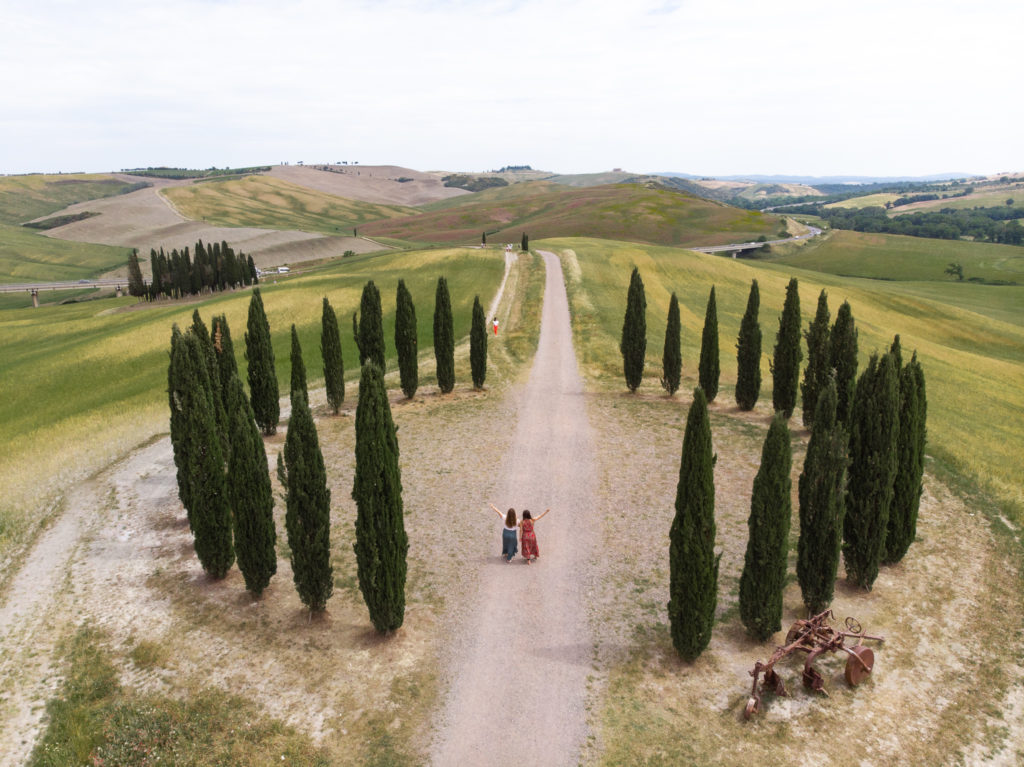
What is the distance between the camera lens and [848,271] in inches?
4749

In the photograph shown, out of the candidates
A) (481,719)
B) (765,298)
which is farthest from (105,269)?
(481,719)

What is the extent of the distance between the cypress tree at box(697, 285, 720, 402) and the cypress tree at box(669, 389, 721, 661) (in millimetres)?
23482

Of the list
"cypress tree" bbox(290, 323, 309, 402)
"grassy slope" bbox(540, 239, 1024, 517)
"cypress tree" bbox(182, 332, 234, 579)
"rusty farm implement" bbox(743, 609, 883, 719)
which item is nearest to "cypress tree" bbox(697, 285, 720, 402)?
"grassy slope" bbox(540, 239, 1024, 517)

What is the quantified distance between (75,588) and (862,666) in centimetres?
2472

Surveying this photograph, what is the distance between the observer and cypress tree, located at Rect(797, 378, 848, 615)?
58.2ft

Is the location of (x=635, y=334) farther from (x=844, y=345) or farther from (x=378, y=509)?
(x=378, y=509)

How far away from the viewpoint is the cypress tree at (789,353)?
35.2 m

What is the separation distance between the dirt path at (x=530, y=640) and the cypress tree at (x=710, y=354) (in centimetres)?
1190

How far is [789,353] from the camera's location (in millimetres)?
35500

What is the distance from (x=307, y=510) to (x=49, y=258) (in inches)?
6496

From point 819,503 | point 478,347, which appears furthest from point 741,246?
point 819,503

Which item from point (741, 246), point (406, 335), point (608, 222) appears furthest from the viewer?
point (608, 222)

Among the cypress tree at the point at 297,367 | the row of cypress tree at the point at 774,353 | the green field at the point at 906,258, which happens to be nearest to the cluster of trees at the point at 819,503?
the row of cypress tree at the point at 774,353

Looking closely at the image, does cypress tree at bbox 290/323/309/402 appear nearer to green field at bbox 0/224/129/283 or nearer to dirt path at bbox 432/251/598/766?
dirt path at bbox 432/251/598/766
